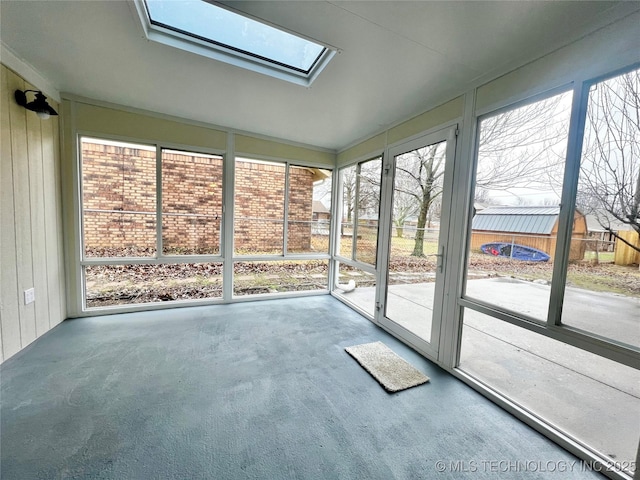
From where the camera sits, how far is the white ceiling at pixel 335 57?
1.38m

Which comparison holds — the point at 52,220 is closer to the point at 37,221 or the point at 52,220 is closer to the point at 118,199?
the point at 37,221

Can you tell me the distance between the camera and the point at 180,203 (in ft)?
10.7

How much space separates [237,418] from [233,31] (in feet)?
8.48

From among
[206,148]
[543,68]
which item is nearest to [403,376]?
[543,68]

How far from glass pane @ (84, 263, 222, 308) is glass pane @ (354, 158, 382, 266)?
6.84 feet

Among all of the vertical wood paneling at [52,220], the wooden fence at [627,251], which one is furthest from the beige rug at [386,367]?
the vertical wood paneling at [52,220]

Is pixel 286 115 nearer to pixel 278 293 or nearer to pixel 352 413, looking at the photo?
pixel 278 293

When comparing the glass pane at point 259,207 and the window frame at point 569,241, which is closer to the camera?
the window frame at point 569,241

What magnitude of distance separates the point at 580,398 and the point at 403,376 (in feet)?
3.61

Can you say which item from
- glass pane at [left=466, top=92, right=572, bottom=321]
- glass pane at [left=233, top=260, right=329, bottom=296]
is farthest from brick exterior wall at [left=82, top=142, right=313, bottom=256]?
glass pane at [left=466, top=92, right=572, bottom=321]

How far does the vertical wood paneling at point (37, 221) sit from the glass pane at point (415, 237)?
3.56m

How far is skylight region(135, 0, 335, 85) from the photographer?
157 cm

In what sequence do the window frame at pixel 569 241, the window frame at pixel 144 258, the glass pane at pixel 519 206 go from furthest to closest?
the window frame at pixel 144 258
the glass pane at pixel 519 206
the window frame at pixel 569 241

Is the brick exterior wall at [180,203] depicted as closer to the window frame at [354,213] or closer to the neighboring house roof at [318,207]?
the neighboring house roof at [318,207]
